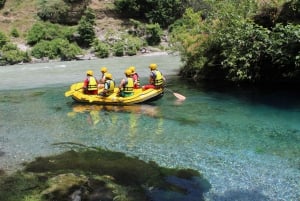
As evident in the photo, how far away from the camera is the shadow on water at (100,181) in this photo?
8.01 m

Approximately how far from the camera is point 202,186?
8469 mm

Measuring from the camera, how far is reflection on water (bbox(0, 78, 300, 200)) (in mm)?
9078

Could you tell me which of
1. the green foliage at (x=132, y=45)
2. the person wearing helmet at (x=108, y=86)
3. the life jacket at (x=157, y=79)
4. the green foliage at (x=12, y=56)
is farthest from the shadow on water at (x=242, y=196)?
the green foliage at (x=132, y=45)

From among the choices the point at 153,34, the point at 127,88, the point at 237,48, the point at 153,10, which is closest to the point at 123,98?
the point at 127,88

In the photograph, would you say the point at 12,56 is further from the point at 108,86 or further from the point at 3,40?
the point at 108,86

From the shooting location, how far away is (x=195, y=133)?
40.2 feet

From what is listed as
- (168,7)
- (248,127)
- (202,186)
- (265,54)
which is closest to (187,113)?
(248,127)

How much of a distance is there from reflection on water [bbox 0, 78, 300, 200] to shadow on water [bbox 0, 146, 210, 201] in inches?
15.7

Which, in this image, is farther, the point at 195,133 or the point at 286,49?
the point at 286,49

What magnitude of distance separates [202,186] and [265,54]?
10.4 metres

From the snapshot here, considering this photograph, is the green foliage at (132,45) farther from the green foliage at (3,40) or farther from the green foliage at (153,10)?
the green foliage at (3,40)

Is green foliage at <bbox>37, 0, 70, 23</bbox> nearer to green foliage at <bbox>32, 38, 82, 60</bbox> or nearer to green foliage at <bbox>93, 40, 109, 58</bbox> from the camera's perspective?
green foliage at <bbox>32, 38, 82, 60</bbox>

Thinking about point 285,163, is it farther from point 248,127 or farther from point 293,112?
point 293,112

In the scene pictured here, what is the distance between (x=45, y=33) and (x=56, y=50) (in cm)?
454
